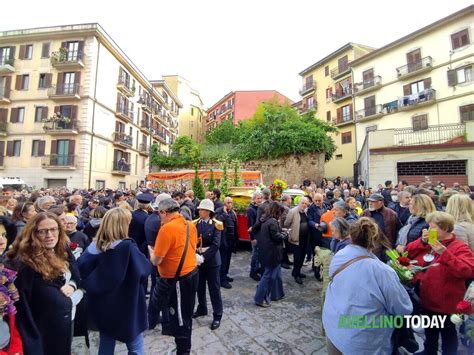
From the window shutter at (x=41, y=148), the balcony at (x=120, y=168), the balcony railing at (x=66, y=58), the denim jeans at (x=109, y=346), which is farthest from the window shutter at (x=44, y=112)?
the denim jeans at (x=109, y=346)

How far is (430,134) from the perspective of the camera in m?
16.3

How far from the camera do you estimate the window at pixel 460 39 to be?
65.3ft

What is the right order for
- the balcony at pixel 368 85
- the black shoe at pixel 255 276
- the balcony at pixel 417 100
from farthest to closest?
the balcony at pixel 368 85
the balcony at pixel 417 100
the black shoe at pixel 255 276

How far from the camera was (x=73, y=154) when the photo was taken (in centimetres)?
2230

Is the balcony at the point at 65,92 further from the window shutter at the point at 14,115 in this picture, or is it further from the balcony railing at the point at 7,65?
the balcony railing at the point at 7,65

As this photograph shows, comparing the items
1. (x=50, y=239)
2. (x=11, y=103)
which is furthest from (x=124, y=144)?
(x=50, y=239)

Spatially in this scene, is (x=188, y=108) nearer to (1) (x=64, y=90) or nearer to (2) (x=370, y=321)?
(1) (x=64, y=90)

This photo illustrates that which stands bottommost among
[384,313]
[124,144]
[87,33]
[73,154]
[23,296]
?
[384,313]

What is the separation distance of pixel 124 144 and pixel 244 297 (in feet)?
85.9

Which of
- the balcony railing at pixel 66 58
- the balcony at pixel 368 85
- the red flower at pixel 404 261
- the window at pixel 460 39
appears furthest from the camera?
the balcony at pixel 368 85

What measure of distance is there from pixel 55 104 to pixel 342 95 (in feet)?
98.6

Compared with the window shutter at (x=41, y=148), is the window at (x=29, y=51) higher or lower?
higher

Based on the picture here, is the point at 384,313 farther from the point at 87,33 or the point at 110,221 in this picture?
the point at 87,33

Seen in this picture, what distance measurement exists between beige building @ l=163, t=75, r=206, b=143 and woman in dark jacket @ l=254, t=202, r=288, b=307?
4765 centimetres
